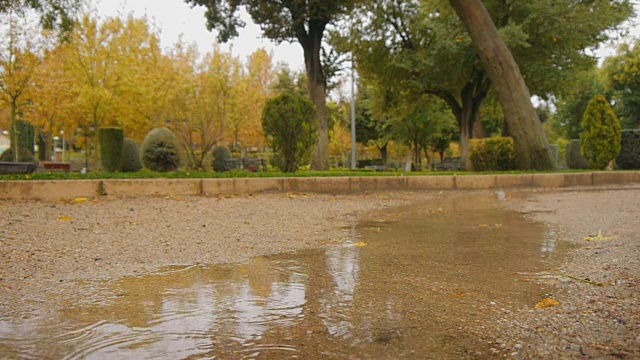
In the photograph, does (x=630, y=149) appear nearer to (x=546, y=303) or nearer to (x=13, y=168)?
(x=546, y=303)

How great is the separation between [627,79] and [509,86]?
28.5m

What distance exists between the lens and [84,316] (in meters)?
2.50

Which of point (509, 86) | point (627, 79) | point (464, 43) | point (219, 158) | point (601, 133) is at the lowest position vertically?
point (219, 158)

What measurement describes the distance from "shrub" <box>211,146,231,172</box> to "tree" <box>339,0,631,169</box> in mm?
7776

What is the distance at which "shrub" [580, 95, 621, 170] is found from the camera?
1662 centimetres

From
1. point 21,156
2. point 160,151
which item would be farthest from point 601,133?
point 21,156

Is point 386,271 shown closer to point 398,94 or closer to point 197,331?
point 197,331

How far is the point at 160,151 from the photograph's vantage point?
18000 millimetres

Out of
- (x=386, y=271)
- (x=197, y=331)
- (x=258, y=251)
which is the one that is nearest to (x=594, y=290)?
(x=386, y=271)

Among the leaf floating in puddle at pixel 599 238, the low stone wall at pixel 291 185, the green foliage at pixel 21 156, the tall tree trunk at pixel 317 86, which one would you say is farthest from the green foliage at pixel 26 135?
the leaf floating in puddle at pixel 599 238

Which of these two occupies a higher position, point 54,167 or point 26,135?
point 26,135

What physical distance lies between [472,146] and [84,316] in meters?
15.3

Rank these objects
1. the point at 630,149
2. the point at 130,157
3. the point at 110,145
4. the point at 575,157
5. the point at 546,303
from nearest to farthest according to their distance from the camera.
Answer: the point at 546,303, the point at 110,145, the point at 630,149, the point at 130,157, the point at 575,157

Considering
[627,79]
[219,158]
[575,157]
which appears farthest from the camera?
[627,79]
